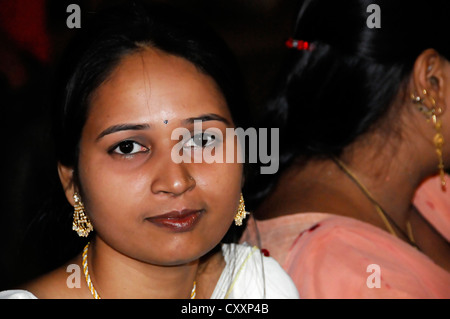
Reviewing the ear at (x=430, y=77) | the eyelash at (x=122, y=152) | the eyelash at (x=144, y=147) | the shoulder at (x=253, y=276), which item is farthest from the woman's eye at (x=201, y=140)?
the ear at (x=430, y=77)

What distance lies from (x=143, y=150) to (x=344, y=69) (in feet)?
2.94

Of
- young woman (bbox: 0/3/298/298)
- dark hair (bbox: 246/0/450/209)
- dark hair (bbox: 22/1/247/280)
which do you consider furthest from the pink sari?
dark hair (bbox: 22/1/247/280)

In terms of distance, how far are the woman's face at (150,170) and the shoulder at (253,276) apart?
1.17ft

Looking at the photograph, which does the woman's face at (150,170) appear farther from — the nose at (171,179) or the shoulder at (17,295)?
the shoulder at (17,295)

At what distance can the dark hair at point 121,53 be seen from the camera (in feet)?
4.39

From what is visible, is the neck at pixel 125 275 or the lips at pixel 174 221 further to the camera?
the neck at pixel 125 275

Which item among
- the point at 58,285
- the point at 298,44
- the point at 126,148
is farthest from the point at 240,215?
the point at 298,44

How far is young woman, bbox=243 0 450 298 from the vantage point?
1736 mm

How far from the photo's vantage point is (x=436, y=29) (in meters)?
1.84

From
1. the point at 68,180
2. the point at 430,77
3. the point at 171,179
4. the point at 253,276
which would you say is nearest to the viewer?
the point at 171,179

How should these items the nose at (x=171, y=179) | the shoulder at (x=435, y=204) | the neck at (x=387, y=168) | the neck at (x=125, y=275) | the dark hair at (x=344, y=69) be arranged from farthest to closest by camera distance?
1. the shoulder at (x=435, y=204)
2. the neck at (x=387, y=168)
3. the dark hair at (x=344, y=69)
4. the neck at (x=125, y=275)
5. the nose at (x=171, y=179)

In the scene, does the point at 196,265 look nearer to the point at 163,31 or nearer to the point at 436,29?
the point at 163,31

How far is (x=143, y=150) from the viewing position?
4.31ft

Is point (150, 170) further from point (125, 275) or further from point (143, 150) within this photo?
point (125, 275)
